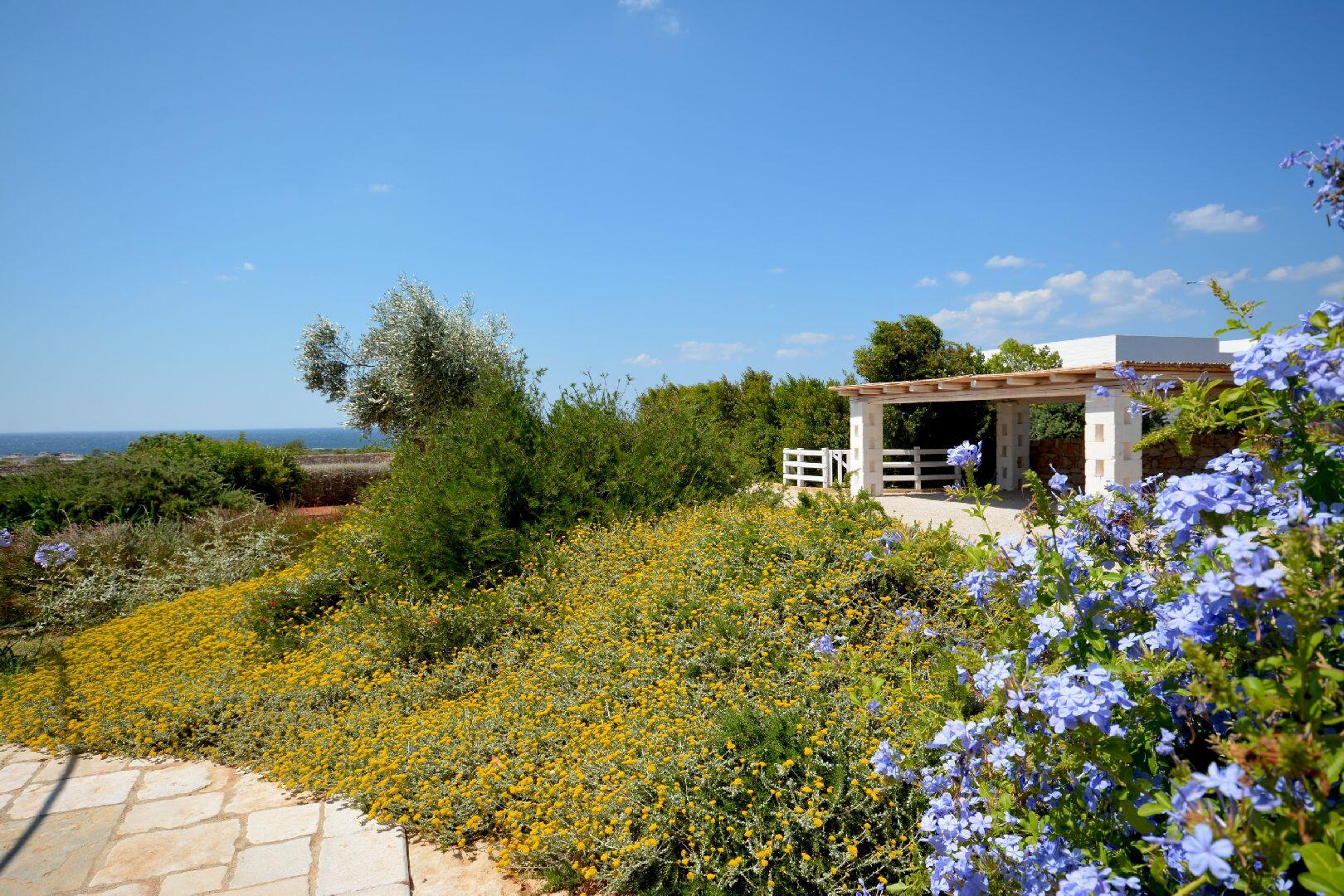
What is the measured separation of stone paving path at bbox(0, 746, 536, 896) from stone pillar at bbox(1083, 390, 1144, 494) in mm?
9633

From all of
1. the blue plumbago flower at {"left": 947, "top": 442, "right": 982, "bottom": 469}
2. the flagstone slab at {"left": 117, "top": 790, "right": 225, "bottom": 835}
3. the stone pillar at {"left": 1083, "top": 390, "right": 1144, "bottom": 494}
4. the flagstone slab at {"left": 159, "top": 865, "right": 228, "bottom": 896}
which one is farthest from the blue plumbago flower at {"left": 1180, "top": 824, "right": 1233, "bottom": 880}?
the stone pillar at {"left": 1083, "top": 390, "right": 1144, "bottom": 494}

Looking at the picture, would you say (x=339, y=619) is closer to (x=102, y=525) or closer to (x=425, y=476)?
(x=425, y=476)

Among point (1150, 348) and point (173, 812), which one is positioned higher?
point (1150, 348)

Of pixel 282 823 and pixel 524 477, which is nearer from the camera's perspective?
pixel 282 823

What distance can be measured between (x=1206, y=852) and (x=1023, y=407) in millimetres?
16805

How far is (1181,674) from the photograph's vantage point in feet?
5.31

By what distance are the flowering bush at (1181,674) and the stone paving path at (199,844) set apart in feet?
6.83

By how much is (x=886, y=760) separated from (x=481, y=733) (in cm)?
228

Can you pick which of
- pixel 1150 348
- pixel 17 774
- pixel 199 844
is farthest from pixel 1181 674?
pixel 1150 348

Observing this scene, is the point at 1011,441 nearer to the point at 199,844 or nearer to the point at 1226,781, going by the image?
the point at 199,844

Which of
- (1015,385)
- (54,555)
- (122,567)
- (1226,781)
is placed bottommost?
(122,567)

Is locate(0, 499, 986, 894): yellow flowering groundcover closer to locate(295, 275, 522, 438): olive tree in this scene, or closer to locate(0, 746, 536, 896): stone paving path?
locate(0, 746, 536, 896): stone paving path

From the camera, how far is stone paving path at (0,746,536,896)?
3088 mm

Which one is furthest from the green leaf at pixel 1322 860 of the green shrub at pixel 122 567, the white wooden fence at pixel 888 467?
the white wooden fence at pixel 888 467
